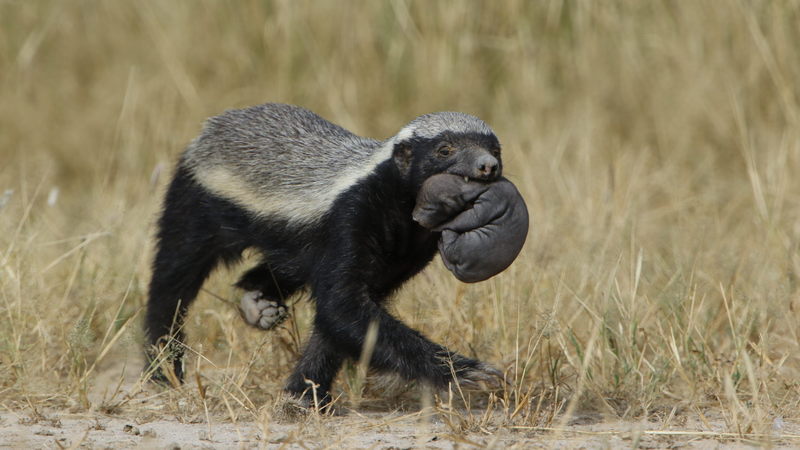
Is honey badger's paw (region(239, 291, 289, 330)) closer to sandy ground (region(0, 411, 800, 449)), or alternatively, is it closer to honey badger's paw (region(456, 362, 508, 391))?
sandy ground (region(0, 411, 800, 449))

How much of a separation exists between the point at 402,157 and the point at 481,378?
96 cm

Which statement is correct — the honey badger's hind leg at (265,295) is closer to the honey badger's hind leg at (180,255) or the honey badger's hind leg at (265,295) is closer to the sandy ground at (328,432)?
the honey badger's hind leg at (180,255)

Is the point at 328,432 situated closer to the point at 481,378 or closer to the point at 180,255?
the point at 481,378

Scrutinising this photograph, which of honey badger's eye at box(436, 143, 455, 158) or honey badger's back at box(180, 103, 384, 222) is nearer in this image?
honey badger's eye at box(436, 143, 455, 158)

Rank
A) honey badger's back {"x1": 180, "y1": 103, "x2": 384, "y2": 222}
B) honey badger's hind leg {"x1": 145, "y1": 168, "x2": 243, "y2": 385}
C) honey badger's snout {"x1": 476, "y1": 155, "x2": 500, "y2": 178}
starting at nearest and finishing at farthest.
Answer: honey badger's snout {"x1": 476, "y1": 155, "x2": 500, "y2": 178}
honey badger's back {"x1": 180, "y1": 103, "x2": 384, "y2": 222}
honey badger's hind leg {"x1": 145, "y1": 168, "x2": 243, "y2": 385}

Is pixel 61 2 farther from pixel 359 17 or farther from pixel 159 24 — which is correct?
pixel 359 17

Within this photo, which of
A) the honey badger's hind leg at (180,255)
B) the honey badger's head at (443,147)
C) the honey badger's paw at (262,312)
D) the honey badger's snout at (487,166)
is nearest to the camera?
the honey badger's snout at (487,166)

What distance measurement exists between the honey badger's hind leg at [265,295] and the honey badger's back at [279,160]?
36 centimetres

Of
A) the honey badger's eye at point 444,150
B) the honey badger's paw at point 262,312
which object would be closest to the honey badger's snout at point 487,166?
the honey badger's eye at point 444,150

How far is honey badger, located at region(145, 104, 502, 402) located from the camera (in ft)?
13.6

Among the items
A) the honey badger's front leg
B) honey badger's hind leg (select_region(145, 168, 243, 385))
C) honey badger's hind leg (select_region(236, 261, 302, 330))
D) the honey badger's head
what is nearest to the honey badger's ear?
the honey badger's head

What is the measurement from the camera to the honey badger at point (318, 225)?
4.15m

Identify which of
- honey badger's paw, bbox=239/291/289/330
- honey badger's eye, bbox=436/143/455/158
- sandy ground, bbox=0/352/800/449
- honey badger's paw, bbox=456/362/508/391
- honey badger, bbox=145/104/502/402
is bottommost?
sandy ground, bbox=0/352/800/449

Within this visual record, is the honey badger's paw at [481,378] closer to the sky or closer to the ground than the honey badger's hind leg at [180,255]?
closer to the ground
